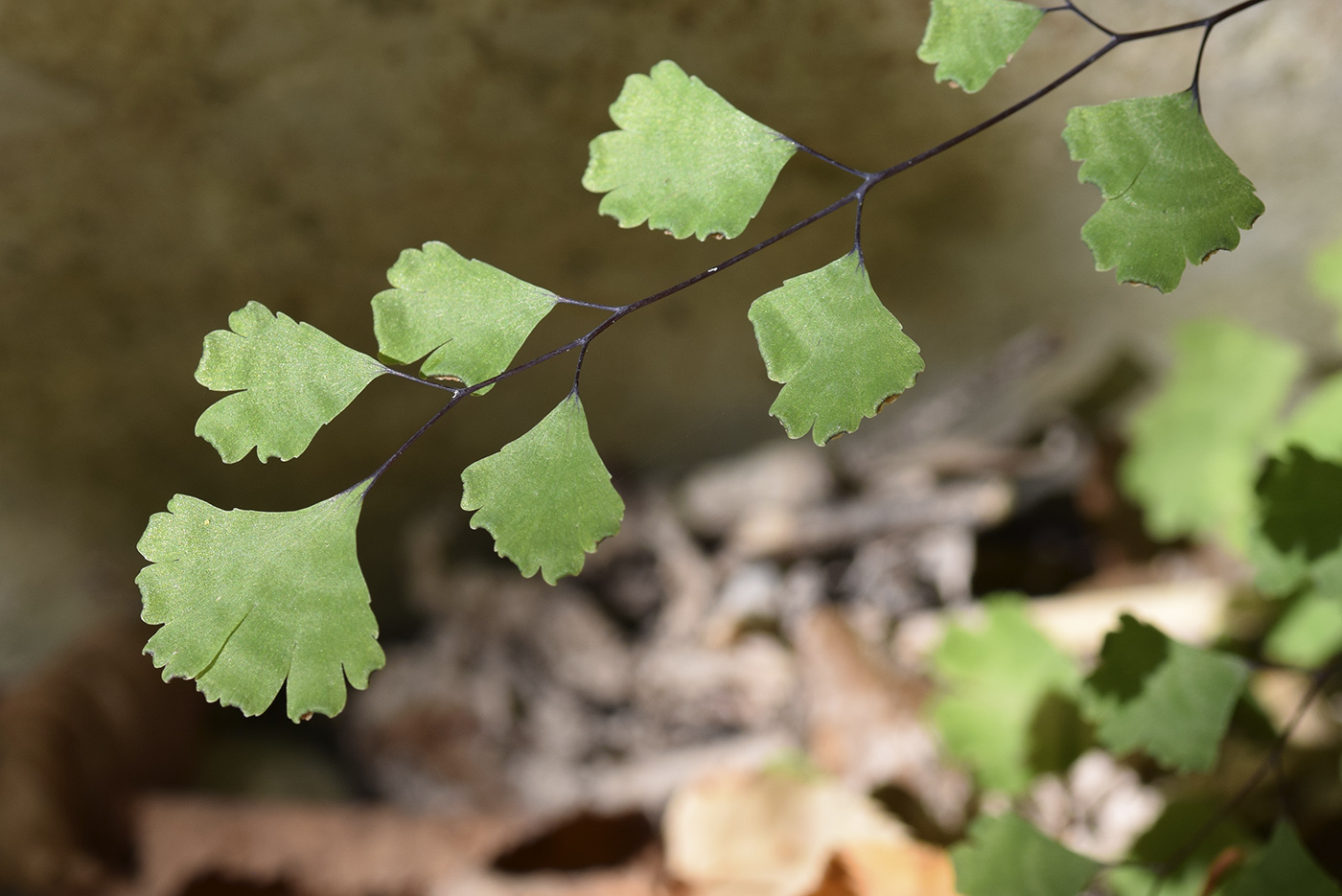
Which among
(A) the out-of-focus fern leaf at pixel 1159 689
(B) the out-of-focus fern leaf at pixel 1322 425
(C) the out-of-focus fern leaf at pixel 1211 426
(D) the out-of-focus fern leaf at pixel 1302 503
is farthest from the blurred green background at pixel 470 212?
(A) the out-of-focus fern leaf at pixel 1159 689

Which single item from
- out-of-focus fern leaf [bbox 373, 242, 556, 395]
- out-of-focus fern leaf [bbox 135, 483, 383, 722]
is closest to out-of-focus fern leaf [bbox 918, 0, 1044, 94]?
out-of-focus fern leaf [bbox 373, 242, 556, 395]

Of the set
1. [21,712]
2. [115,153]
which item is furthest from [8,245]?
[21,712]

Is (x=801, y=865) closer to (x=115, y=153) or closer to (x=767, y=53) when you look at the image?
(x=767, y=53)

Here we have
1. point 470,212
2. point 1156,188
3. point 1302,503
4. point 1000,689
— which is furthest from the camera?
point 470,212

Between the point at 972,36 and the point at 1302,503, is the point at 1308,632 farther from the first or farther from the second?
the point at 972,36

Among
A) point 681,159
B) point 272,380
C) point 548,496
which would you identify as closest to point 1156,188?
point 681,159

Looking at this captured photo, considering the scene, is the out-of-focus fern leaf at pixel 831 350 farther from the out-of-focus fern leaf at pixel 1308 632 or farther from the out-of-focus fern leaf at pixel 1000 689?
the out-of-focus fern leaf at pixel 1308 632
